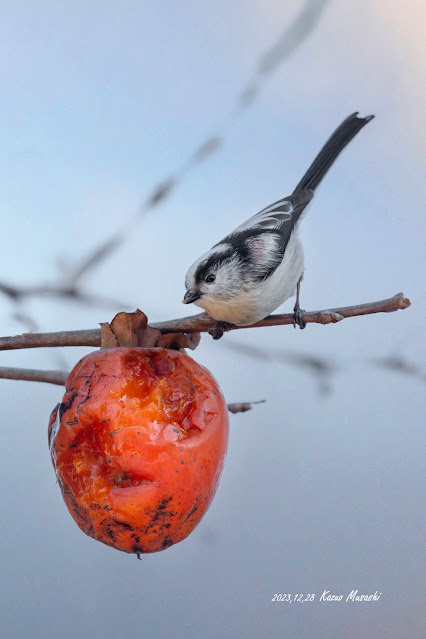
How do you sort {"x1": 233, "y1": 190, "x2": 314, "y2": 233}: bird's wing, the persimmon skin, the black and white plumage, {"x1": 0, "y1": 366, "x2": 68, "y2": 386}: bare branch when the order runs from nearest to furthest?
the persimmon skin
{"x1": 0, "y1": 366, "x2": 68, "y2": 386}: bare branch
the black and white plumage
{"x1": 233, "y1": 190, "x2": 314, "y2": 233}: bird's wing

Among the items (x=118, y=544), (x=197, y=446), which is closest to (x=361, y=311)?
(x=197, y=446)

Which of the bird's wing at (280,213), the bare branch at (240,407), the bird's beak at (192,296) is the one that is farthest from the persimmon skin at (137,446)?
the bird's wing at (280,213)

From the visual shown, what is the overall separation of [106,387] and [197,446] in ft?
0.27

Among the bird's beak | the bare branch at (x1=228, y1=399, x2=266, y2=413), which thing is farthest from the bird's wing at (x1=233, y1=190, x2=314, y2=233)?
the bare branch at (x1=228, y1=399, x2=266, y2=413)

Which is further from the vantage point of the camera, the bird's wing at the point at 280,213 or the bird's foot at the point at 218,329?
the bird's wing at the point at 280,213

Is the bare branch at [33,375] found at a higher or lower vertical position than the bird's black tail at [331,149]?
lower

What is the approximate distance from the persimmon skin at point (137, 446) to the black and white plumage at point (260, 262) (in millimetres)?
209

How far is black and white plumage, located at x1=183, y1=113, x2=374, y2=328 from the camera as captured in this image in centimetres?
70

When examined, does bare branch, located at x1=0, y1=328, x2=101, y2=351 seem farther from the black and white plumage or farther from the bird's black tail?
the bird's black tail

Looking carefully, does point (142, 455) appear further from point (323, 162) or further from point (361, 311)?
point (323, 162)

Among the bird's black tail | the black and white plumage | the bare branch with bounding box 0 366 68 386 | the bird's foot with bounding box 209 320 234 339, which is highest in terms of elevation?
the bird's black tail

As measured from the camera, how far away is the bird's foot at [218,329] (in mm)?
598

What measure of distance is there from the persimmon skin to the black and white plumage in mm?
209

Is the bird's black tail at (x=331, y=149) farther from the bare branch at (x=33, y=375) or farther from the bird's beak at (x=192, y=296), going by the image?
the bare branch at (x=33, y=375)
